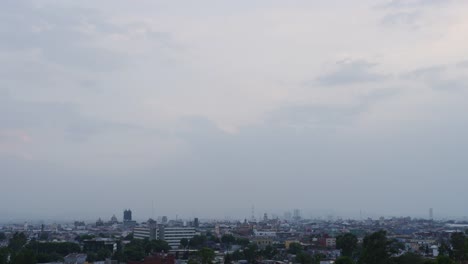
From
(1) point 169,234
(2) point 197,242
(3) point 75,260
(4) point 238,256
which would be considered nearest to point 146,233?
(1) point 169,234

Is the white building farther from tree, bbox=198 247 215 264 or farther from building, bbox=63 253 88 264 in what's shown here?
tree, bbox=198 247 215 264

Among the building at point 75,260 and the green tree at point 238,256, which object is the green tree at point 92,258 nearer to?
the building at point 75,260

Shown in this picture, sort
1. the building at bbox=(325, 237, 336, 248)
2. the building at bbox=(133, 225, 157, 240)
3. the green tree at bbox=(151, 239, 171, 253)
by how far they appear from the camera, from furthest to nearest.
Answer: the building at bbox=(133, 225, 157, 240) < the building at bbox=(325, 237, 336, 248) < the green tree at bbox=(151, 239, 171, 253)

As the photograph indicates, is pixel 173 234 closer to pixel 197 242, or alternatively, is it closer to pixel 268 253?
pixel 197 242

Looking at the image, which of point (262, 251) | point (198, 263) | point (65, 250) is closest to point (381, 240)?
point (198, 263)

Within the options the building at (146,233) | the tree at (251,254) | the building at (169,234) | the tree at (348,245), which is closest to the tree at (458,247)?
the tree at (348,245)

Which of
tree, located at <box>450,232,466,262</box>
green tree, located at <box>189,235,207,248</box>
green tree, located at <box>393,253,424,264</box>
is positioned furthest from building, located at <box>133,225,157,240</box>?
green tree, located at <box>393,253,424,264</box>

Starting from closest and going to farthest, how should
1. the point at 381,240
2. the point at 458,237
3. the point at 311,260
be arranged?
the point at 381,240 → the point at 458,237 → the point at 311,260

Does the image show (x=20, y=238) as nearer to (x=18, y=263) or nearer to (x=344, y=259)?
(x=18, y=263)

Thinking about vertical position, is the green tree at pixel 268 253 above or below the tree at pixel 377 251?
below

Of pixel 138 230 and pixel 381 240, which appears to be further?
pixel 138 230

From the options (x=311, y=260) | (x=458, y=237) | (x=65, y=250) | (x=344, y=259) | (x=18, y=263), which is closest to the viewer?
(x=344, y=259)
